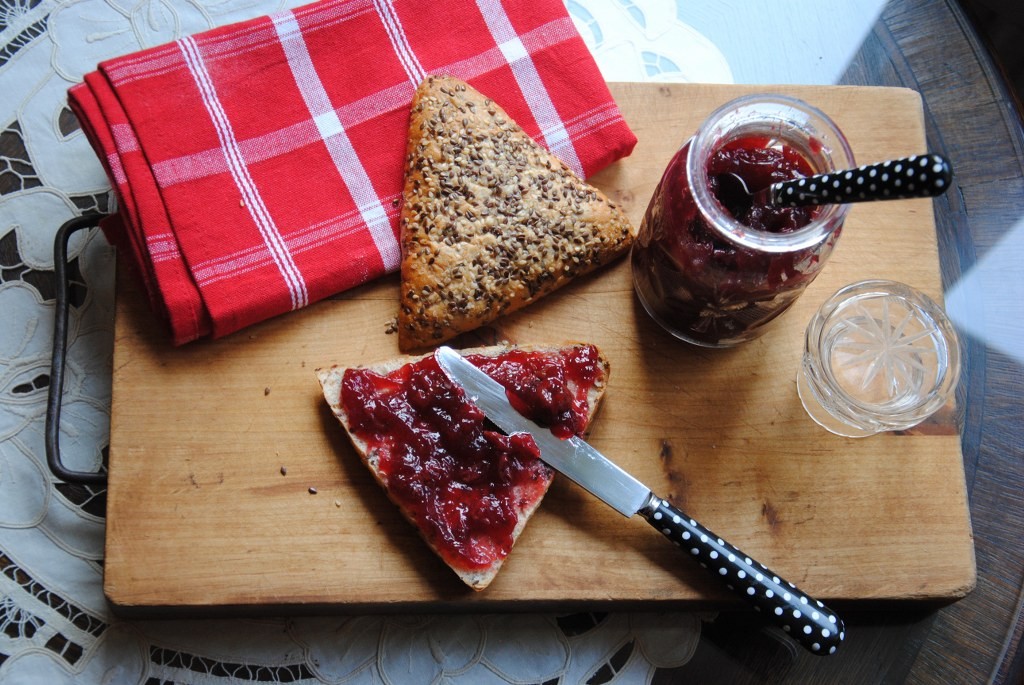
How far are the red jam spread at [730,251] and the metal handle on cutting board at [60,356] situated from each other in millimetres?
1511

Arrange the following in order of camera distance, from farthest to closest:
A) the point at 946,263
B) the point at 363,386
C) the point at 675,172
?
1. the point at 946,263
2. the point at 363,386
3. the point at 675,172

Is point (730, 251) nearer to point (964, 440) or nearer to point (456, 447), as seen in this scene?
point (456, 447)

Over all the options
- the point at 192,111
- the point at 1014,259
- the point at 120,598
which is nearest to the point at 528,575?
the point at 120,598

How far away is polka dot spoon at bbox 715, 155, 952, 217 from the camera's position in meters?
1.35

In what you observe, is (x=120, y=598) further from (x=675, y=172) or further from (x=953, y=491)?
(x=953, y=491)

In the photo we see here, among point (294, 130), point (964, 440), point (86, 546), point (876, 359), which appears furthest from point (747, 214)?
point (86, 546)

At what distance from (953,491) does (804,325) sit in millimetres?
563

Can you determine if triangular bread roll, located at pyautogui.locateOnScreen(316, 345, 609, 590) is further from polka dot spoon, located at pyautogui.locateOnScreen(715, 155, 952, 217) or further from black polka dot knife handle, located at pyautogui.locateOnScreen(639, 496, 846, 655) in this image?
polka dot spoon, located at pyautogui.locateOnScreen(715, 155, 952, 217)

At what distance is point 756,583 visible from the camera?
6.32ft

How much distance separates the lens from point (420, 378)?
2.00 metres

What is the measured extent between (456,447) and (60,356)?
1.08 metres

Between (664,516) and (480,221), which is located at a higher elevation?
(480,221)

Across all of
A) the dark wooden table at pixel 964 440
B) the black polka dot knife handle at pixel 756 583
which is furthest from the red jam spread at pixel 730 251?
the dark wooden table at pixel 964 440

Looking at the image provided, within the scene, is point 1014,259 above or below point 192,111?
below
